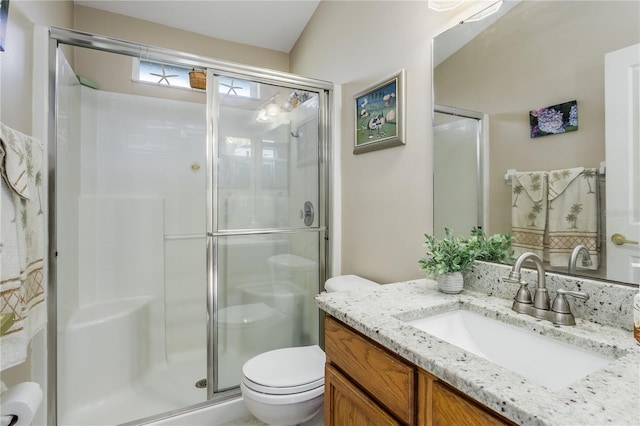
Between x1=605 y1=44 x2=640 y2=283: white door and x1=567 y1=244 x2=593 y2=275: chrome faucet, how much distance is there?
5 centimetres

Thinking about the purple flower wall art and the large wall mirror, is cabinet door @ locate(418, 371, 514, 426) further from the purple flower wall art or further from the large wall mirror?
the purple flower wall art

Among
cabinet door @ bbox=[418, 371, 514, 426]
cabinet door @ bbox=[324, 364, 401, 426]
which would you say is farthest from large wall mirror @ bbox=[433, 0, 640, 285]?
cabinet door @ bbox=[324, 364, 401, 426]

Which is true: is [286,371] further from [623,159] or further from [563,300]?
[623,159]

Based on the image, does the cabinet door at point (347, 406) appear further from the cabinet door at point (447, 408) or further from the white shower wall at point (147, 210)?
the white shower wall at point (147, 210)

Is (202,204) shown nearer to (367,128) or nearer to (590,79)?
(367,128)

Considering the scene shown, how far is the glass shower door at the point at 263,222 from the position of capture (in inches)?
70.9

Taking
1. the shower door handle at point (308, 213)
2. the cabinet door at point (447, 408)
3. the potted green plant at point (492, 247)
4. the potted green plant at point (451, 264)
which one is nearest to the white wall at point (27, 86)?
the shower door handle at point (308, 213)

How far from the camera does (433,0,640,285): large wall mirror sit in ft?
2.68

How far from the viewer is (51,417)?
144 centimetres

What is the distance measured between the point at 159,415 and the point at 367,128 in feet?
6.51

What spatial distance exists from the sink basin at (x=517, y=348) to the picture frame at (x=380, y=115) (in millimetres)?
904

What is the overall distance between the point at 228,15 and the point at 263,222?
69.4 inches

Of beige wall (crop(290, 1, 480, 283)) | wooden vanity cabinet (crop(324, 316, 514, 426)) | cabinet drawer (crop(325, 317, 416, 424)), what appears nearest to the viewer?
wooden vanity cabinet (crop(324, 316, 514, 426))

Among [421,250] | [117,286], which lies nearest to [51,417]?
[117,286]
